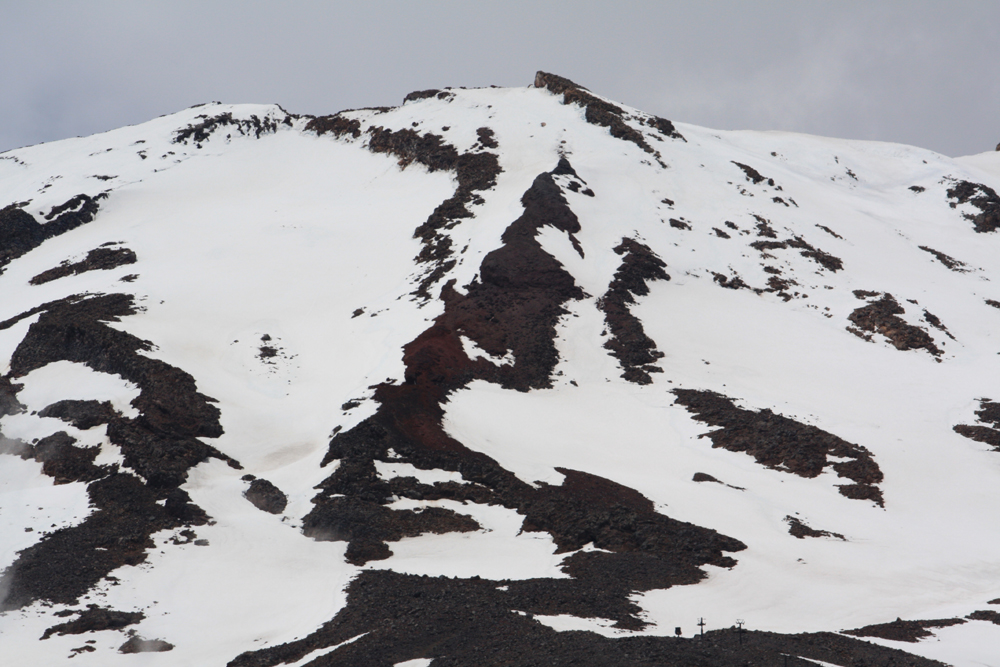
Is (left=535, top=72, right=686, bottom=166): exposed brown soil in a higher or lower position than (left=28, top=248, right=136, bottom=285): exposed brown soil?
higher

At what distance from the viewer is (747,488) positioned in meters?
34.5

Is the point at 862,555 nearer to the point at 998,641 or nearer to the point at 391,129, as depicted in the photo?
the point at 998,641

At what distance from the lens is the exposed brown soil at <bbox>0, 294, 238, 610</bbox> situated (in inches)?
961

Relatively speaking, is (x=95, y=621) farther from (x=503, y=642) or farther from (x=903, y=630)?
(x=903, y=630)

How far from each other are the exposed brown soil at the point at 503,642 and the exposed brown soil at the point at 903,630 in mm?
1611

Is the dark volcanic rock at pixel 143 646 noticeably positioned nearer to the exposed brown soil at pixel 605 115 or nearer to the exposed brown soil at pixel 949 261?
the exposed brown soil at pixel 605 115

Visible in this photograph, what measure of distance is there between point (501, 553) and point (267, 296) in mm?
32429

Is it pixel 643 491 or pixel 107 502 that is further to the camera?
pixel 643 491

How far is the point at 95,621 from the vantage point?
21.7 metres

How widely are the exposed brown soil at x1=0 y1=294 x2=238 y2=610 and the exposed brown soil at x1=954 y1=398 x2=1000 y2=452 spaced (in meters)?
37.7

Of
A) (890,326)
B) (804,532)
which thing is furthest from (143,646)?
(890,326)

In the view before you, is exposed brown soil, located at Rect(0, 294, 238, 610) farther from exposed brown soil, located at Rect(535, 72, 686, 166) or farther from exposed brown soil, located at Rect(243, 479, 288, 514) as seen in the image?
exposed brown soil, located at Rect(535, 72, 686, 166)

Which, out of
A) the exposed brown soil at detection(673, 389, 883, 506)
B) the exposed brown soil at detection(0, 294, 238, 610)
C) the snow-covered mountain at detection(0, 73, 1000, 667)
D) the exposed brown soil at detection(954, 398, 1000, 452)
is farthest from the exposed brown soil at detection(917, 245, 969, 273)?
the exposed brown soil at detection(0, 294, 238, 610)

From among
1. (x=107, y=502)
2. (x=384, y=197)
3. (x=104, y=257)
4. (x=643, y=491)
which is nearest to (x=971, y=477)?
(x=643, y=491)
